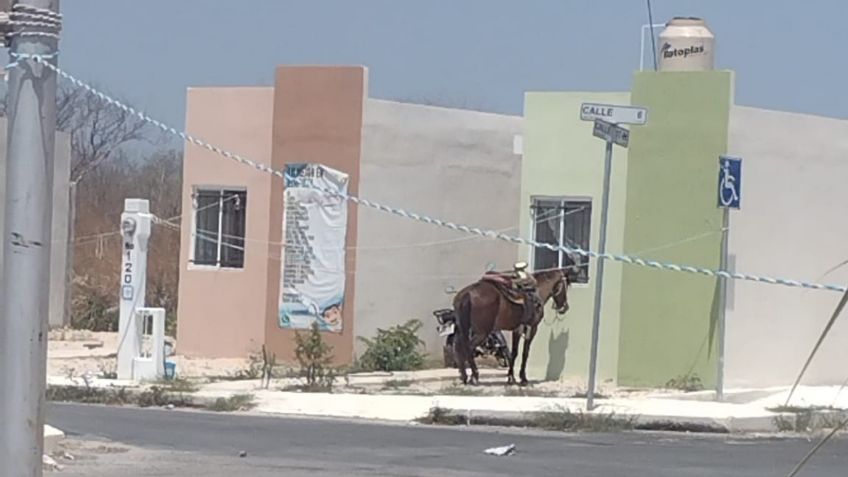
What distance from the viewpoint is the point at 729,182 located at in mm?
19172

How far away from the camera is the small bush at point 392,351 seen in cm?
2550

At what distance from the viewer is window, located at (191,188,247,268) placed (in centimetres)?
2706

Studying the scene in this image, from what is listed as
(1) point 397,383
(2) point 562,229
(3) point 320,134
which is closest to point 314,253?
(3) point 320,134

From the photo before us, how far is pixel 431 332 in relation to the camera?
2748 centimetres

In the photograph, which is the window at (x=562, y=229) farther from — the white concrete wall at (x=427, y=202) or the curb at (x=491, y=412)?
the curb at (x=491, y=412)

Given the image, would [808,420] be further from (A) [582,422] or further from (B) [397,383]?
(B) [397,383]

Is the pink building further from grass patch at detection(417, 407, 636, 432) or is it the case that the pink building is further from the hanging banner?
grass patch at detection(417, 407, 636, 432)

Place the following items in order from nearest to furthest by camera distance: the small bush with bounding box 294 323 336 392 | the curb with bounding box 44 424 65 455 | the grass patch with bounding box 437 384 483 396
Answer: the curb with bounding box 44 424 65 455
the grass patch with bounding box 437 384 483 396
the small bush with bounding box 294 323 336 392

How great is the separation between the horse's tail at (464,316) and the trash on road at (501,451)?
7.76 metres

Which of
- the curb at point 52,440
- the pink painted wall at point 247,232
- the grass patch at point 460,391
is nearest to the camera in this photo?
the curb at point 52,440

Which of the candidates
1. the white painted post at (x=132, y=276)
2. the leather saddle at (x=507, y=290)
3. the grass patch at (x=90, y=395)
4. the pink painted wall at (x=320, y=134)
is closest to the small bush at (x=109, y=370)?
the white painted post at (x=132, y=276)

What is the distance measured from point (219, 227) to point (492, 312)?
6337 millimetres

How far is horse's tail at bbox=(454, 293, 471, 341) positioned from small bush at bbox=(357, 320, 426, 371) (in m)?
2.66

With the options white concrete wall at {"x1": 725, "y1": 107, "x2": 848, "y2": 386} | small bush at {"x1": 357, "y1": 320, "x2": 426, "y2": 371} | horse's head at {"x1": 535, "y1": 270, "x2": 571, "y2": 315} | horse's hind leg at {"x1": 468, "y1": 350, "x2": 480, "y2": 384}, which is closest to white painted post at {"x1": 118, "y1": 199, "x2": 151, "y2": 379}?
small bush at {"x1": 357, "y1": 320, "x2": 426, "y2": 371}
